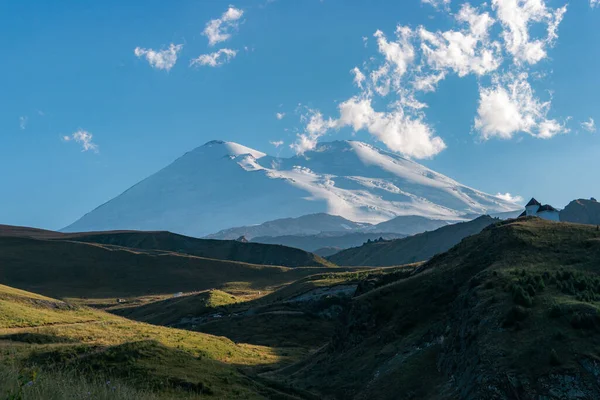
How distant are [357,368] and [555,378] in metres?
14.8

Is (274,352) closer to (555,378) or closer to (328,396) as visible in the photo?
(328,396)

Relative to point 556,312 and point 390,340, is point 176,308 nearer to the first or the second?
point 390,340

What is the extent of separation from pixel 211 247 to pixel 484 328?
167 metres

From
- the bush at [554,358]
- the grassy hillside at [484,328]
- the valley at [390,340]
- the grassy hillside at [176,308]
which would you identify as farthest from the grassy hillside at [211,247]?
the bush at [554,358]

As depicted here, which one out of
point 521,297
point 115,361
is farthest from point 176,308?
point 521,297

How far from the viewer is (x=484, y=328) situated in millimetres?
25141

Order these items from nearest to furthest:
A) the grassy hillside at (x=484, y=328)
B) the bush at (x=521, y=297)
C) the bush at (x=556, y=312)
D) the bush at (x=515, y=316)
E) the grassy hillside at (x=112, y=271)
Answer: the grassy hillside at (x=484, y=328)
the bush at (x=556, y=312)
the bush at (x=515, y=316)
the bush at (x=521, y=297)
the grassy hillside at (x=112, y=271)

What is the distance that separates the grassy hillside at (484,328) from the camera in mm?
21328

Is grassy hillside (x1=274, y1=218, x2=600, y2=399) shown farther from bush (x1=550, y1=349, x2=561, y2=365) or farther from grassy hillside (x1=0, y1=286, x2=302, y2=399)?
grassy hillside (x1=0, y1=286, x2=302, y2=399)

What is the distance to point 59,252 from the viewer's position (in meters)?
139

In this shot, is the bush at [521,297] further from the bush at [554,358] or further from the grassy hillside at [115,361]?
the grassy hillside at [115,361]

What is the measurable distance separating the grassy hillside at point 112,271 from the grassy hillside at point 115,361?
206 ft

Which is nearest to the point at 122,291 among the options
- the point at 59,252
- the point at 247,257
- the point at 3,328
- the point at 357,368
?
the point at 59,252

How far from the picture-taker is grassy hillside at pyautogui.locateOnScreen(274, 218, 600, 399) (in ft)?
70.0
